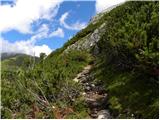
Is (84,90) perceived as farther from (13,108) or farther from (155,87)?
(155,87)

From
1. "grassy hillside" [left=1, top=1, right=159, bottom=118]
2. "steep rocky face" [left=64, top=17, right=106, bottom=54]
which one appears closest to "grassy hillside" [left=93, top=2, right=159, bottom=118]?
"grassy hillside" [left=1, top=1, right=159, bottom=118]

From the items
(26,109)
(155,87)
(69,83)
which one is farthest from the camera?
(69,83)

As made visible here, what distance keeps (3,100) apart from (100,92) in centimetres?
564

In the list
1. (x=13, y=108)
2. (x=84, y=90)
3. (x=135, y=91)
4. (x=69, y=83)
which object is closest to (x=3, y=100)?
(x=13, y=108)

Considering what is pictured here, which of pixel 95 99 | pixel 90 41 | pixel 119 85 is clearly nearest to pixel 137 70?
pixel 119 85

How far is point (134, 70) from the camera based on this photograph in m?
22.0

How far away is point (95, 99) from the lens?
22234 mm

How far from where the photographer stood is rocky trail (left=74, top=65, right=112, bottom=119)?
62.7 feet

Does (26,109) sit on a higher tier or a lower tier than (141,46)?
lower

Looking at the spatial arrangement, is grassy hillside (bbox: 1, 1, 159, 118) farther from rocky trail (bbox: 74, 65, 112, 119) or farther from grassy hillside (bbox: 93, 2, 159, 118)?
rocky trail (bbox: 74, 65, 112, 119)

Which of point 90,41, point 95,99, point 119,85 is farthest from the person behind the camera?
point 90,41

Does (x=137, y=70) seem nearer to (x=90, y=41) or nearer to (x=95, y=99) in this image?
(x=95, y=99)

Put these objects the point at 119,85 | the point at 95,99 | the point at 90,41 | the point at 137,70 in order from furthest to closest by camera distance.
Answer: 1. the point at 90,41
2. the point at 95,99
3. the point at 119,85
4. the point at 137,70

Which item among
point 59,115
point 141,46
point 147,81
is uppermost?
point 141,46
